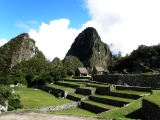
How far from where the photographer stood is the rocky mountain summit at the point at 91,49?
520ft

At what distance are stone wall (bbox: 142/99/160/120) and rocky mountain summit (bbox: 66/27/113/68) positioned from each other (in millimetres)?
129624

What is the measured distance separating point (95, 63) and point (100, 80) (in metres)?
101

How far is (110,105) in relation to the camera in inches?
1131

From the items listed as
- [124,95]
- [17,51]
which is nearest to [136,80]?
[124,95]

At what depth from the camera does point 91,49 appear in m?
163

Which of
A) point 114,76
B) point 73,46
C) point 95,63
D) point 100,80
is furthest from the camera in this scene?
point 73,46

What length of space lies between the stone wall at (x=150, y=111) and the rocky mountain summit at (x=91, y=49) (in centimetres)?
12962

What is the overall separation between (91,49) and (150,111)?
147 metres

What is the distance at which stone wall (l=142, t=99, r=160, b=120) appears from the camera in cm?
1518

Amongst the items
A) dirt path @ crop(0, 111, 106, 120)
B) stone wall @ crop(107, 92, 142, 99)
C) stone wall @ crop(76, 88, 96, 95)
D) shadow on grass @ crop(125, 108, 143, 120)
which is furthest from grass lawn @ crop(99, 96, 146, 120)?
stone wall @ crop(76, 88, 96, 95)

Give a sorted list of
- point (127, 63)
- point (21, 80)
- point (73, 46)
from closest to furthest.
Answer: point (127, 63)
point (21, 80)
point (73, 46)

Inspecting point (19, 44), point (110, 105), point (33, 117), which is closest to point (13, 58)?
point (19, 44)

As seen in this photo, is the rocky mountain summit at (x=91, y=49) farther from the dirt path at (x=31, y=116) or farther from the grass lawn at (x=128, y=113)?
the dirt path at (x=31, y=116)

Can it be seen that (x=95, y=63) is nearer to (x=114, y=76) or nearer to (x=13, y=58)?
(x=13, y=58)
